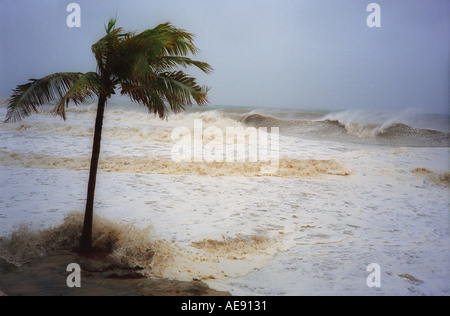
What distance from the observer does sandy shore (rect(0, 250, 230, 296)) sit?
13.9 ft

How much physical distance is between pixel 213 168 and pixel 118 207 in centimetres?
463

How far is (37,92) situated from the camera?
4.62 m

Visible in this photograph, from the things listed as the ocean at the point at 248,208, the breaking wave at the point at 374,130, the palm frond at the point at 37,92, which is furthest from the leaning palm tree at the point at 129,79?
the breaking wave at the point at 374,130

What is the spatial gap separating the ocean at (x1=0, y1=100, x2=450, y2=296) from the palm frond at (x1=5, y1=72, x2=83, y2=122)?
6.07 feet

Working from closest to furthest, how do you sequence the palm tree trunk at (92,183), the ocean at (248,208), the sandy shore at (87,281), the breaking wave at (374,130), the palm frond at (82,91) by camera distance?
the palm frond at (82,91) → the sandy shore at (87,281) → the palm tree trunk at (92,183) → the ocean at (248,208) → the breaking wave at (374,130)

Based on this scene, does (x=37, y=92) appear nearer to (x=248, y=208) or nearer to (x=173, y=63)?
(x=173, y=63)

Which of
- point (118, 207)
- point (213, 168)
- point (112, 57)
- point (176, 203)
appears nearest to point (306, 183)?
point (213, 168)

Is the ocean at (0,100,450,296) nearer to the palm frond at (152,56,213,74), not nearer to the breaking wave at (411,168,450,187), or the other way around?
the breaking wave at (411,168,450,187)

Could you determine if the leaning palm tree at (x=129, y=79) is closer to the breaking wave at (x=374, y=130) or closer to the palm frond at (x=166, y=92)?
the palm frond at (x=166, y=92)

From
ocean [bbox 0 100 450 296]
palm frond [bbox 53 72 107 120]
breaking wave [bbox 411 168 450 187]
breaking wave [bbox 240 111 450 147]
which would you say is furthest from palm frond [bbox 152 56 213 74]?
breaking wave [bbox 240 111 450 147]

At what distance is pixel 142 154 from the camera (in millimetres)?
13508

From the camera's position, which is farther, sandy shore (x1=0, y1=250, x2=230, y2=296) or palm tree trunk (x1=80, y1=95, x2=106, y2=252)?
palm tree trunk (x1=80, y1=95, x2=106, y2=252)

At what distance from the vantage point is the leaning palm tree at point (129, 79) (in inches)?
173

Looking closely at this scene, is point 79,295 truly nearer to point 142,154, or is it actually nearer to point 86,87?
point 86,87
